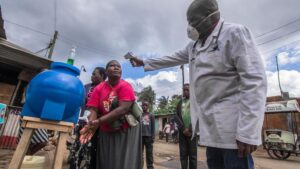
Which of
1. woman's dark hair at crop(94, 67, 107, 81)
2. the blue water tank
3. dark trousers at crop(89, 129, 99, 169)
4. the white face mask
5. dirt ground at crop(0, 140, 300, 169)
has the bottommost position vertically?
dirt ground at crop(0, 140, 300, 169)

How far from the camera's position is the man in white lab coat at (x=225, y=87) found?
1.31 meters

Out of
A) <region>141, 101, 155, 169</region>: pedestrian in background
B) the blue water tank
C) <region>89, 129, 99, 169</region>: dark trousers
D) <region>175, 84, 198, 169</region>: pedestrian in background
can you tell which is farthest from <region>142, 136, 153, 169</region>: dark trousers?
the blue water tank

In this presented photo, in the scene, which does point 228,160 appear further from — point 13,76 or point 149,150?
point 13,76

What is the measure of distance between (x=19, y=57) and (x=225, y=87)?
597 centimetres

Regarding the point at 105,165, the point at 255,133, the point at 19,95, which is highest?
the point at 19,95

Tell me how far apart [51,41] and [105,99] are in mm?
18588

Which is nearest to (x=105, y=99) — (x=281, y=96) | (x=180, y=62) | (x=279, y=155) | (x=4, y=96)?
(x=180, y=62)

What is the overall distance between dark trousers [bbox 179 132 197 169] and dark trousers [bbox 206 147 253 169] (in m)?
2.60

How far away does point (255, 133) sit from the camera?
4.18 ft

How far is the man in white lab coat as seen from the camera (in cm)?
131

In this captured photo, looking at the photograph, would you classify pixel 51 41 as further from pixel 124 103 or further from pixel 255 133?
pixel 255 133

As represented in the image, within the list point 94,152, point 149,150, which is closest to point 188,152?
point 149,150

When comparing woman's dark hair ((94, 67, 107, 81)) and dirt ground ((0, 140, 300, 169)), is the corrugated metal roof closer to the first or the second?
dirt ground ((0, 140, 300, 169))

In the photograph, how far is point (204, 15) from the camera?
1635mm
